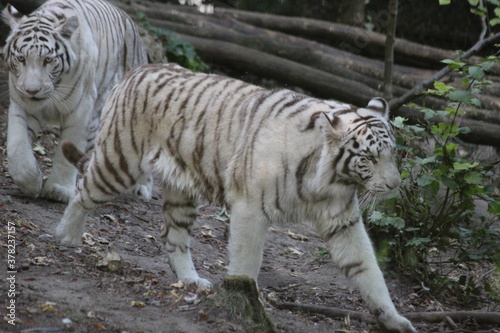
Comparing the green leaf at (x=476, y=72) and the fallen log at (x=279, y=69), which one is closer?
the green leaf at (x=476, y=72)

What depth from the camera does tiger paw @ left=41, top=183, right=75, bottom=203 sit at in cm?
586

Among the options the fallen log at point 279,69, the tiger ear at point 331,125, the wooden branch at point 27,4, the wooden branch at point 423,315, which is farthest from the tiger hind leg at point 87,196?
the fallen log at point 279,69

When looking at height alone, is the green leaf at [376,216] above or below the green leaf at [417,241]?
above

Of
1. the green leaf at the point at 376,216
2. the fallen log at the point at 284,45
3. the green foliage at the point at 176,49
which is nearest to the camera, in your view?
the green leaf at the point at 376,216

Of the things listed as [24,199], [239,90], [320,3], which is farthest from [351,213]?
[320,3]

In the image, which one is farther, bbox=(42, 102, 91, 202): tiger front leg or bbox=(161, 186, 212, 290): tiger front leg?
bbox=(42, 102, 91, 202): tiger front leg

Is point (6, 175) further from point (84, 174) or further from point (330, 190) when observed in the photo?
point (330, 190)

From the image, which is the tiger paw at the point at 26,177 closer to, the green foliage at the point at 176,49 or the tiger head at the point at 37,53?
the tiger head at the point at 37,53

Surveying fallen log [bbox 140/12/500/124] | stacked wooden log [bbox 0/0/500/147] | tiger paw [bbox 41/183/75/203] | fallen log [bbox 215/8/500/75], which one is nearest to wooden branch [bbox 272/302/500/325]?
tiger paw [bbox 41/183/75/203]

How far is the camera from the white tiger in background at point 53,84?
5.68 m

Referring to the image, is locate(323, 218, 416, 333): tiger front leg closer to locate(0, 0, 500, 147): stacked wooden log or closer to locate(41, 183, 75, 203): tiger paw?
locate(41, 183, 75, 203): tiger paw

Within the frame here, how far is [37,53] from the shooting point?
573 cm

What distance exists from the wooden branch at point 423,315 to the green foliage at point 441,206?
2.03ft

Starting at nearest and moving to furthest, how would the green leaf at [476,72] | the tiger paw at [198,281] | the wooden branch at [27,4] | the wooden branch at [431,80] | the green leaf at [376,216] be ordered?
the green leaf at [476,72], the tiger paw at [198,281], the green leaf at [376,216], the wooden branch at [431,80], the wooden branch at [27,4]
